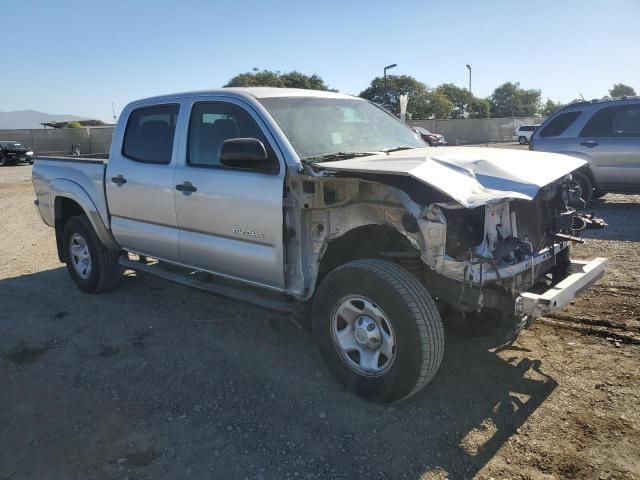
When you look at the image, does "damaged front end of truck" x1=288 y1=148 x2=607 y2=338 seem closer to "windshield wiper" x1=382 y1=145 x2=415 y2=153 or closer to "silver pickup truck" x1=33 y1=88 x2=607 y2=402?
"silver pickup truck" x1=33 y1=88 x2=607 y2=402

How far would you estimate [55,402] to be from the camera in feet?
11.8

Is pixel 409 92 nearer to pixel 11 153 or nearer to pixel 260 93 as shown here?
pixel 11 153

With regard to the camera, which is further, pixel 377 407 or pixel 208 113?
pixel 208 113

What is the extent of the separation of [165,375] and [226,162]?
166cm

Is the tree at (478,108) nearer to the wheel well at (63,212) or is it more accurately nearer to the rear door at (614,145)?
the rear door at (614,145)

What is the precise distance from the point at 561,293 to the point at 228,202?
2.40 meters

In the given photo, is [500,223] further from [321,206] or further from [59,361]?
[59,361]

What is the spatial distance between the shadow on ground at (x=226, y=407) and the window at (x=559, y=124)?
663 centimetres

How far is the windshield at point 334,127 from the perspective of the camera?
3.91m

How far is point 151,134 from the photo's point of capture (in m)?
4.90

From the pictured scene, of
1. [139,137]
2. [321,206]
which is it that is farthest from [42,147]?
[321,206]

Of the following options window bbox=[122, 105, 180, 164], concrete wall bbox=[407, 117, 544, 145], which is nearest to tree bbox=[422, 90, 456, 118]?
concrete wall bbox=[407, 117, 544, 145]

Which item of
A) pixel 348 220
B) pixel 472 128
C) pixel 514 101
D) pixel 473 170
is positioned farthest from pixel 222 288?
pixel 514 101

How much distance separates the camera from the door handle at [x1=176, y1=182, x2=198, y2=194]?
168 inches
